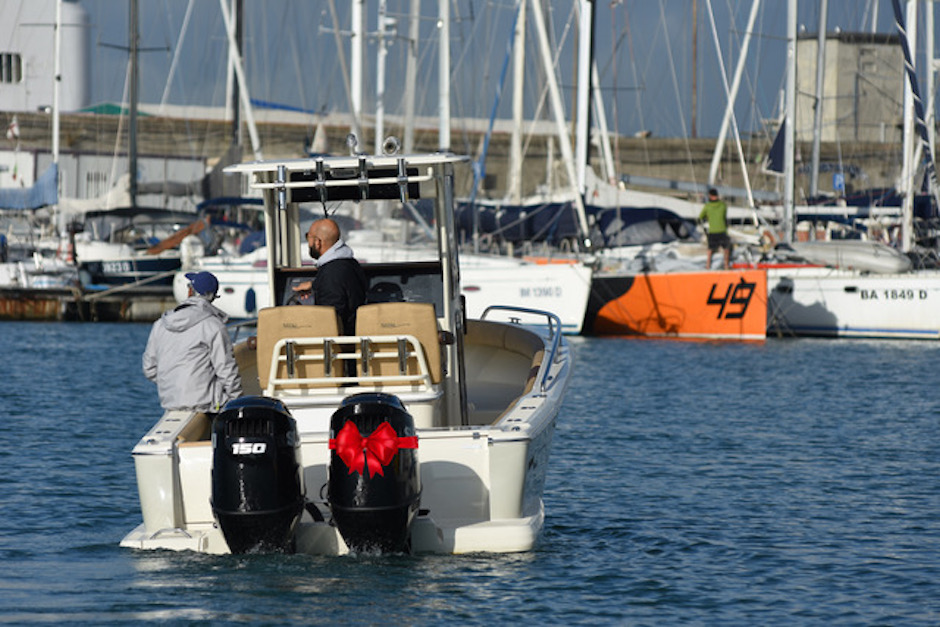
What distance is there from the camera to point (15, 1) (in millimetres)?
68438

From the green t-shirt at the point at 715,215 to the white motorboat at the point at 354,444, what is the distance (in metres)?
19.2

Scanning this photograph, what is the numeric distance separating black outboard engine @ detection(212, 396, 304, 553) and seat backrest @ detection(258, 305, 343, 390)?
1.02 metres

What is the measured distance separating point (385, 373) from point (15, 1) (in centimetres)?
6412

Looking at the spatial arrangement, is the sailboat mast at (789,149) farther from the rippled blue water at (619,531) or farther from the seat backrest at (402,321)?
the seat backrest at (402,321)

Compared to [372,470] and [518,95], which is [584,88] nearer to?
[518,95]

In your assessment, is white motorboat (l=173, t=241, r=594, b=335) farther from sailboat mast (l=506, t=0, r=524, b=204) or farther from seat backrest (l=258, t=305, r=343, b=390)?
seat backrest (l=258, t=305, r=343, b=390)

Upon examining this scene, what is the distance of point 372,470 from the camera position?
793 cm

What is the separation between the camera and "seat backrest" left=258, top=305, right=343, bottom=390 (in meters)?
9.02

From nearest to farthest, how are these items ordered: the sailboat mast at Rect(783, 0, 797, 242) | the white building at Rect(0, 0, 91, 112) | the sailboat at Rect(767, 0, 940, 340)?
the sailboat at Rect(767, 0, 940, 340)
the sailboat mast at Rect(783, 0, 797, 242)
the white building at Rect(0, 0, 91, 112)

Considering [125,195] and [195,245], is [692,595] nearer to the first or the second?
[195,245]

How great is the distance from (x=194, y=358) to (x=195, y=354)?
1.4 inches

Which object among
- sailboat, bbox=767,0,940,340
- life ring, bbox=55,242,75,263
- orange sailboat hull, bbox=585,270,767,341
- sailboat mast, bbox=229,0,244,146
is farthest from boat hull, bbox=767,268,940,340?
sailboat mast, bbox=229,0,244,146

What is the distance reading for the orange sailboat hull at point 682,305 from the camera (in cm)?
2909

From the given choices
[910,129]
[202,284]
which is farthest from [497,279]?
[202,284]
